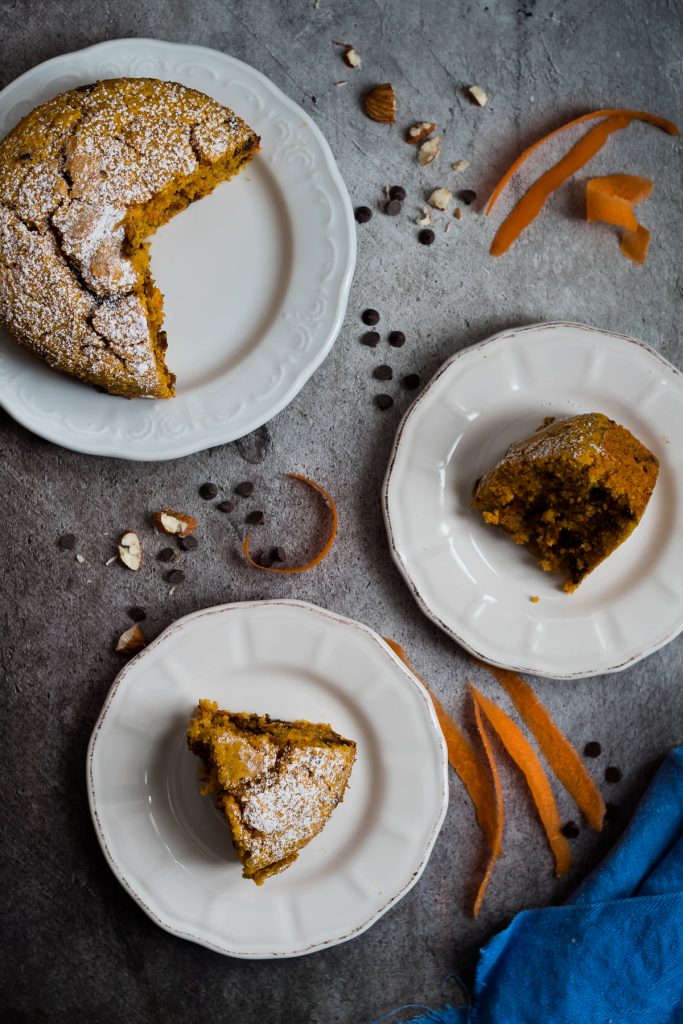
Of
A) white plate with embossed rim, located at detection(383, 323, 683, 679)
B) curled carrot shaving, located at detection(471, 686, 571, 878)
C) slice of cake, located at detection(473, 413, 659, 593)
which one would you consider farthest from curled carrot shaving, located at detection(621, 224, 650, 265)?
curled carrot shaving, located at detection(471, 686, 571, 878)

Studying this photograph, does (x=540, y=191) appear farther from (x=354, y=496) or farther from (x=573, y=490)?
(x=354, y=496)

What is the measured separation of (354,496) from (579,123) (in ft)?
5.66

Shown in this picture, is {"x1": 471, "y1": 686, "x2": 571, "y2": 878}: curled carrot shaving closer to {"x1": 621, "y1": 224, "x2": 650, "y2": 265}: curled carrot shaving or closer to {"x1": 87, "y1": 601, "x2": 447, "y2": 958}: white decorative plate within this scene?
{"x1": 87, "y1": 601, "x2": 447, "y2": 958}: white decorative plate

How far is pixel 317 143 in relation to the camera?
2.93 meters

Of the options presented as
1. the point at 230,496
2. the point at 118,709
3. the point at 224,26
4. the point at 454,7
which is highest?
the point at 454,7

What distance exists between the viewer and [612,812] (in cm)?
322

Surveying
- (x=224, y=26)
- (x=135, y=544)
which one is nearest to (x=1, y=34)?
(x=224, y=26)

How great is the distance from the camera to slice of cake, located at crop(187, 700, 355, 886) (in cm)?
265

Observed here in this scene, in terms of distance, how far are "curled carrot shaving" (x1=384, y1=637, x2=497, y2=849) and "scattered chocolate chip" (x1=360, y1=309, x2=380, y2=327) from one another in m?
1.34

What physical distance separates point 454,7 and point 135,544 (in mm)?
2411

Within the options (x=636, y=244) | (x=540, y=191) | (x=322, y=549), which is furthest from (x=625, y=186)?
(x=322, y=549)

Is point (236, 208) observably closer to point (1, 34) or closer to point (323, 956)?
point (1, 34)

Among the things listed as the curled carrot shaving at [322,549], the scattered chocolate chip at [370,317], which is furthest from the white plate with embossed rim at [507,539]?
the scattered chocolate chip at [370,317]

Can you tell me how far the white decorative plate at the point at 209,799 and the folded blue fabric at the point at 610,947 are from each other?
23.3 inches
